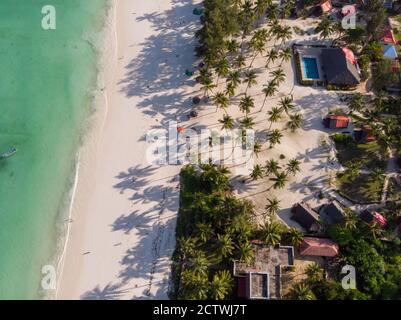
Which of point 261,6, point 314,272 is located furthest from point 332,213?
point 261,6

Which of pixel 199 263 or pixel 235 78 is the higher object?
pixel 235 78

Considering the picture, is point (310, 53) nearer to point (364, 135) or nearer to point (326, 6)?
point (326, 6)

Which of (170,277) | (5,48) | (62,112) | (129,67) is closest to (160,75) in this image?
(129,67)

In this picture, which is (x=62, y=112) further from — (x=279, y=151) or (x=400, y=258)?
(x=400, y=258)

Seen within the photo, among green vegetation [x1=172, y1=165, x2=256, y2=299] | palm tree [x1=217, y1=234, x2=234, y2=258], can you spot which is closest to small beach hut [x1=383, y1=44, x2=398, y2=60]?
green vegetation [x1=172, y1=165, x2=256, y2=299]

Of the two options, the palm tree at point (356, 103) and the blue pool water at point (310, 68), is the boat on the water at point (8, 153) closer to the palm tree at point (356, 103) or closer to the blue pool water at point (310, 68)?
the blue pool water at point (310, 68)
